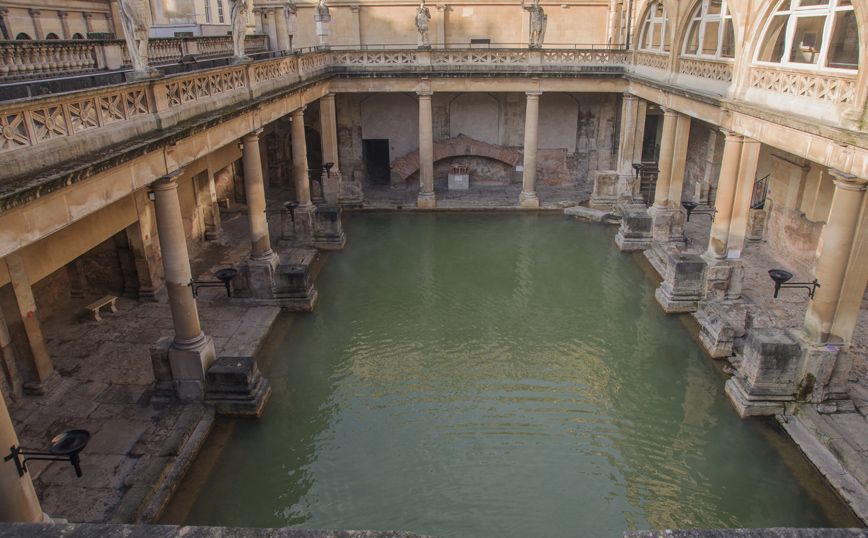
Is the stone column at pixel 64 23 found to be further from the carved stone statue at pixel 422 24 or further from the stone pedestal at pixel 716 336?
the stone pedestal at pixel 716 336

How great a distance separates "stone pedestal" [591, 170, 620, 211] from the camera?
21.2 metres

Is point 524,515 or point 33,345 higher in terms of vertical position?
point 33,345

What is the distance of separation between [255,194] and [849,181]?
36.8 feet

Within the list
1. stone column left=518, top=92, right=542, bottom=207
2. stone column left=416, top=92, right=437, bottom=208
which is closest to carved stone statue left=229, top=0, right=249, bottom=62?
stone column left=416, top=92, right=437, bottom=208

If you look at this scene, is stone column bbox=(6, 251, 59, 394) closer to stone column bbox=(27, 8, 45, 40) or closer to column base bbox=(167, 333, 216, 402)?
column base bbox=(167, 333, 216, 402)

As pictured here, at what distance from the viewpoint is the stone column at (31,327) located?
971 cm

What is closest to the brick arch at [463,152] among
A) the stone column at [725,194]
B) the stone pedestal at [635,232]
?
the stone pedestal at [635,232]

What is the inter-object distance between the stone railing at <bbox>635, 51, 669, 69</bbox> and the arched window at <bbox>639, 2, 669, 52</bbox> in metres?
0.18

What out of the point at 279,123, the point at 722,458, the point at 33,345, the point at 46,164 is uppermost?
the point at 46,164

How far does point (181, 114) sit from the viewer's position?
9.21 m

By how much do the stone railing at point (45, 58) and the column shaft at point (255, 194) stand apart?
129 inches

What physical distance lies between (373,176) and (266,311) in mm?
12952

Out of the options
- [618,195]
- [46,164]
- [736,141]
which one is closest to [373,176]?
[618,195]

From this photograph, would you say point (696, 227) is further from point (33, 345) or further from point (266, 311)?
point (33, 345)
